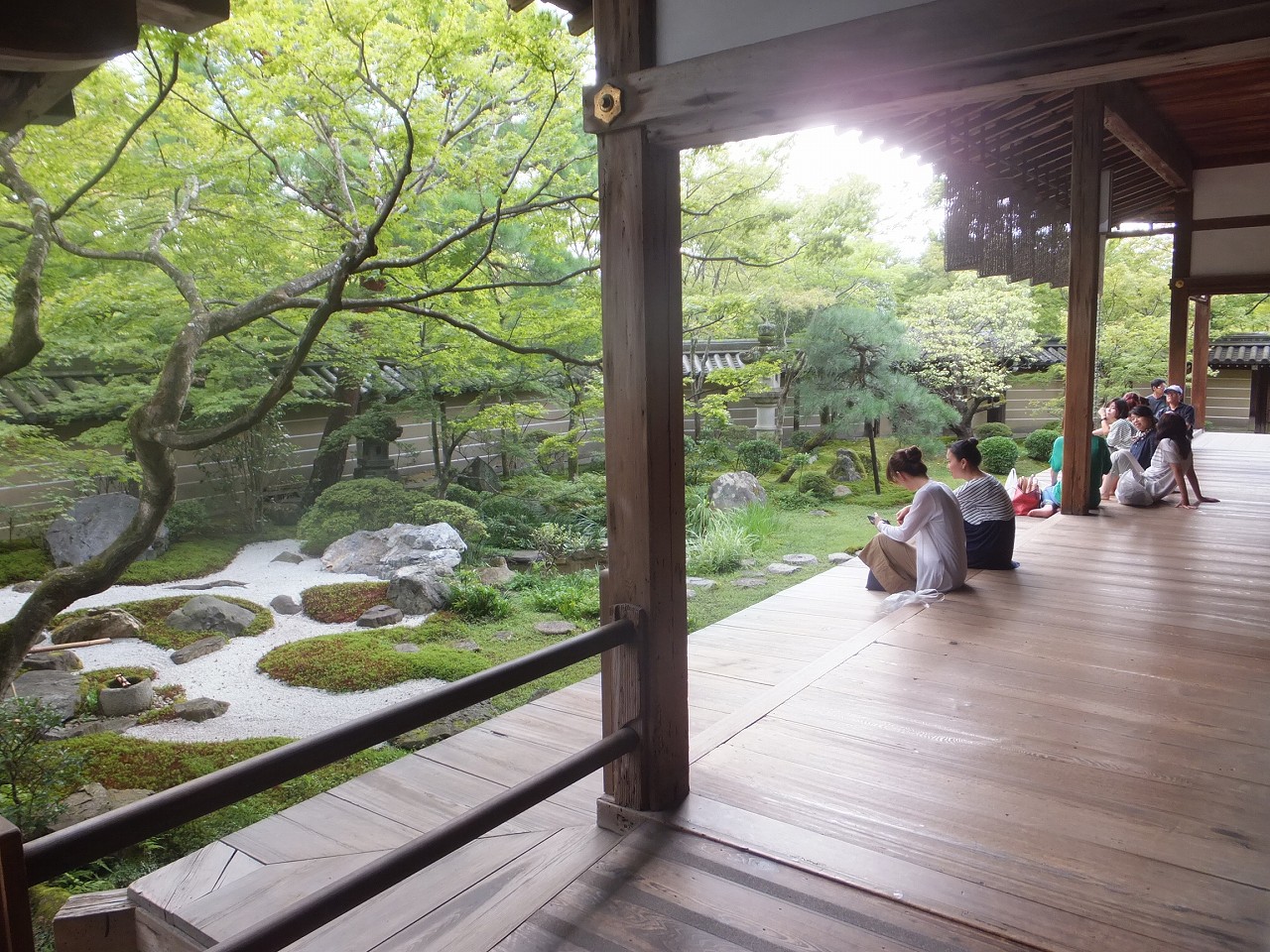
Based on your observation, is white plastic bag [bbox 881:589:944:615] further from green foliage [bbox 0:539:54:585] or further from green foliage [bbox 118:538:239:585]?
green foliage [bbox 0:539:54:585]

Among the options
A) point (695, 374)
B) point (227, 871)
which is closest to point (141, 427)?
point (227, 871)

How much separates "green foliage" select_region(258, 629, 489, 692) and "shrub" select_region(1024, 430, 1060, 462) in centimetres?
1318

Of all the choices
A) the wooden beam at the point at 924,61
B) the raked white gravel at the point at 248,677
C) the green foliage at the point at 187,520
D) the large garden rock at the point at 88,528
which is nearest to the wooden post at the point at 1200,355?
the raked white gravel at the point at 248,677

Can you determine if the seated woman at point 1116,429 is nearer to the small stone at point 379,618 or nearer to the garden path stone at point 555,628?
the garden path stone at point 555,628

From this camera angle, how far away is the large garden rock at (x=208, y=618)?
7.29m

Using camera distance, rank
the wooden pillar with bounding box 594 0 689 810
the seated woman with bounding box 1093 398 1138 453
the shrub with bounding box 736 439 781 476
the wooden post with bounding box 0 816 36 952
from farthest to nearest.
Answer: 1. the shrub with bounding box 736 439 781 476
2. the seated woman with bounding box 1093 398 1138 453
3. the wooden pillar with bounding box 594 0 689 810
4. the wooden post with bounding box 0 816 36 952

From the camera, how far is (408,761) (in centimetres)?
339

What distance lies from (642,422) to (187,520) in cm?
880

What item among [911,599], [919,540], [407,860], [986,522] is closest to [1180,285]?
[986,522]

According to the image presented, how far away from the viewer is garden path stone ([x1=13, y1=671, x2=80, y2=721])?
578 centimetres

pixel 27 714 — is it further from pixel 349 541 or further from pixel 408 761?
pixel 349 541

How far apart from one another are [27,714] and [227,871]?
2960 millimetres

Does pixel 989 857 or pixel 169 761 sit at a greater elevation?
pixel 989 857

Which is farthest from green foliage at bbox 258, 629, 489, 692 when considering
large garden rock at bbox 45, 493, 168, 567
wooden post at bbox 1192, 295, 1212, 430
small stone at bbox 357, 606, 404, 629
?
wooden post at bbox 1192, 295, 1212, 430
